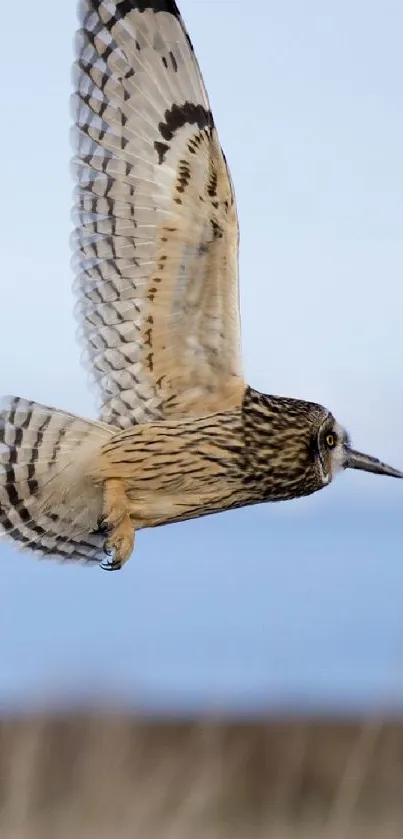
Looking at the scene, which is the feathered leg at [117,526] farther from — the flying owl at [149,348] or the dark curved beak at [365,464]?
the dark curved beak at [365,464]

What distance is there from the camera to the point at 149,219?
4.36 m

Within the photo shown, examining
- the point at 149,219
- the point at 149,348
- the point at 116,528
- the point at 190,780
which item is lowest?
the point at 190,780

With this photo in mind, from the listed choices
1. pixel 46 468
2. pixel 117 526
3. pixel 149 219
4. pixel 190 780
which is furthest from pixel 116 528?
pixel 190 780

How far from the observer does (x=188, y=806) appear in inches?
201

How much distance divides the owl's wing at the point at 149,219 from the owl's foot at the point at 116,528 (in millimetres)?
314

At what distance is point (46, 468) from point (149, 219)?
705mm

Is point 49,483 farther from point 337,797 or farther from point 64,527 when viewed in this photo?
point 337,797

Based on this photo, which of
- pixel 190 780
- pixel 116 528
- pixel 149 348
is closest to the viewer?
pixel 116 528

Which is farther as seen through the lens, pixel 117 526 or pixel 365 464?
pixel 365 464

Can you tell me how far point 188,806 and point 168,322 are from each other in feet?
5.17

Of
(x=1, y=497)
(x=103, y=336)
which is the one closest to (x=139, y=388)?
(x=103, y=336)

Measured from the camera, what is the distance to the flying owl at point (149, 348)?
14.0 ft

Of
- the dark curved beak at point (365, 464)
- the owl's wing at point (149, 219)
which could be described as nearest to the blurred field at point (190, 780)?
the dark curved beak at point (365, 464)

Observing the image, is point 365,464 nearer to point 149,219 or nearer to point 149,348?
point 149,348
